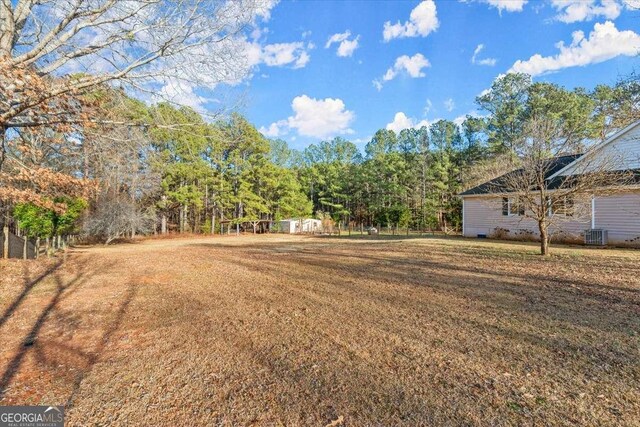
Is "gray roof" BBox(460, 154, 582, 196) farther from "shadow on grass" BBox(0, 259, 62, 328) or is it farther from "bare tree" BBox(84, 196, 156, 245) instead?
"bare tree" BBox(84, 196, 156, 245)

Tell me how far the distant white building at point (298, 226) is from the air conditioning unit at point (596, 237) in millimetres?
22242

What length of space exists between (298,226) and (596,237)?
23.7m

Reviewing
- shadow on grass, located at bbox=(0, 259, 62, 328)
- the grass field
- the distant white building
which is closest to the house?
the grass field

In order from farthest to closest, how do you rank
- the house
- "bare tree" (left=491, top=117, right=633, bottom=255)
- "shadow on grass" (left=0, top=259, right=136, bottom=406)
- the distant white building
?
the distant white building, the house, "bare tree" (left=491, top=117, right=633, bottom=255), "shadow on grass" (left=0, top=259, right=136, bottom=406)

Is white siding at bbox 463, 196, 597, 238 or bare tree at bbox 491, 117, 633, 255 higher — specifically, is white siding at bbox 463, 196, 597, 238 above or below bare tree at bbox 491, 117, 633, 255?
below

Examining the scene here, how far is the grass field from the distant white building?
25.1 m

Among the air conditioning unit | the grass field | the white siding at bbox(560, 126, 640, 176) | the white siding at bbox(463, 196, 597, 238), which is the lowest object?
the grass field

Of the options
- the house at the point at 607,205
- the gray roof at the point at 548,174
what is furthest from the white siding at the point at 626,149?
the gray roof at the point at 548,174

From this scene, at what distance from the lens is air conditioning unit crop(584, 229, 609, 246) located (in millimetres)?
12930

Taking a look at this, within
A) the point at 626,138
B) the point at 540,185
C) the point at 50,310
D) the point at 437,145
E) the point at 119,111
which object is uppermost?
the point at 437,145

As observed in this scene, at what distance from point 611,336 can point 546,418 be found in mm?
2317

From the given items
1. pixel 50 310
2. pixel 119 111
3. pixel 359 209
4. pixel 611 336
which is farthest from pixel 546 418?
pixel 359 209

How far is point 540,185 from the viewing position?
10.2 meters

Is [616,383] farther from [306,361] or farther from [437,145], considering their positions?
[437,145]
